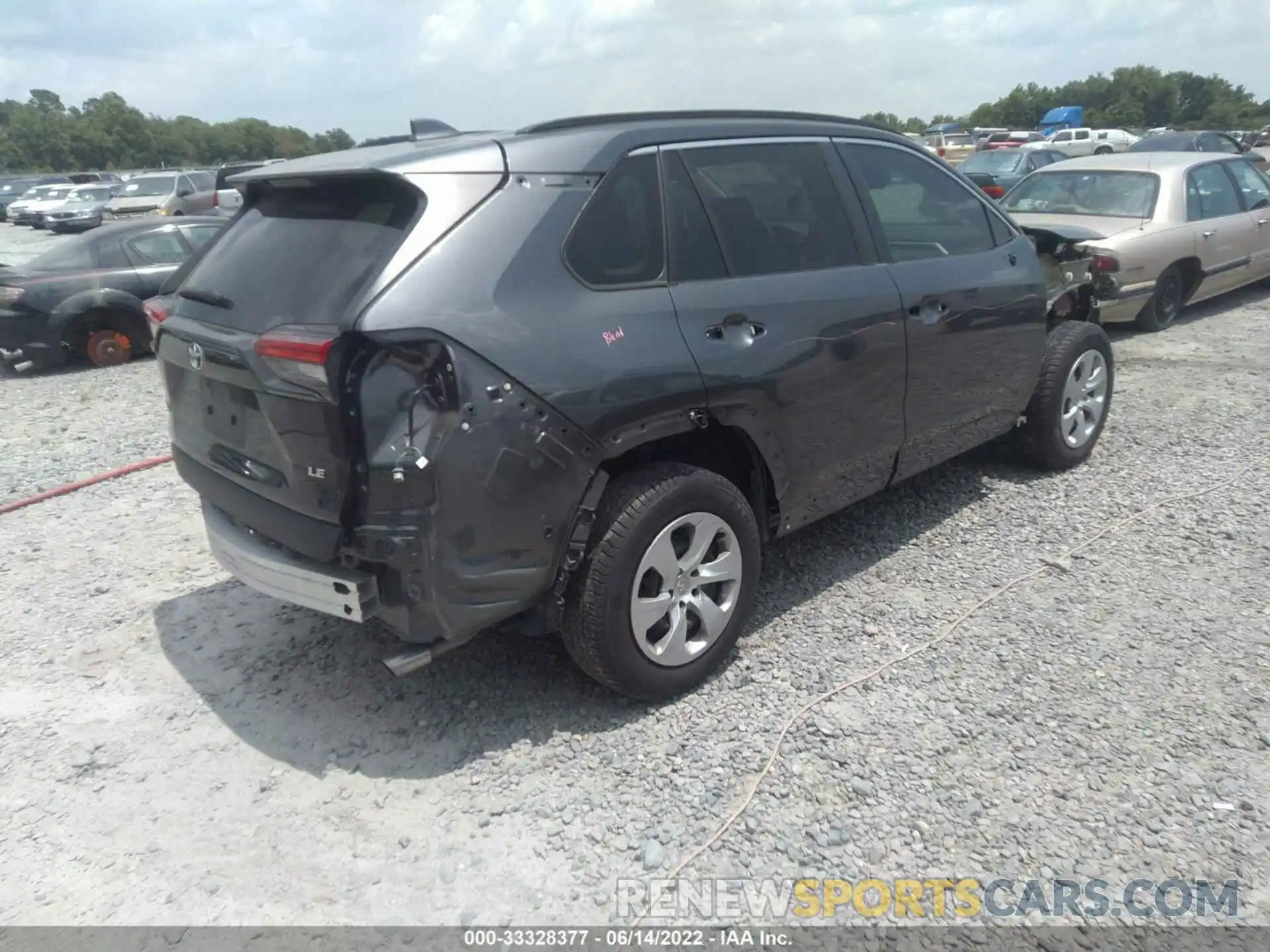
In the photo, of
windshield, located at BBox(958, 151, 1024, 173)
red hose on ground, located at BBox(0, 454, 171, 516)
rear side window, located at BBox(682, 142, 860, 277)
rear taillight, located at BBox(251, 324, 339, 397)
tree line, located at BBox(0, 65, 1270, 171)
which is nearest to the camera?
rear taillight, located at BBox(251, 324, 339, 397)

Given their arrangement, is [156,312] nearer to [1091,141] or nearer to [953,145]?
[953,145]

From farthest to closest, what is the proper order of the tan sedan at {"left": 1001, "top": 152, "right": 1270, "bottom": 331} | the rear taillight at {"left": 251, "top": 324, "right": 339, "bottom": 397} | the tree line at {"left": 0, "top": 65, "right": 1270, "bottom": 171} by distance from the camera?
the tree line at {"left": 0, "top": 65, "right": 1270, "bottom": 171} → the tan sedan at {"left": 1001, "top": 152, "right": 1270, "bottom": 331} → the rear taillight at {"left": 251, "top": 324, "right": 339, "bottom": 397}

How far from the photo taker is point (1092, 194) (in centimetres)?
914

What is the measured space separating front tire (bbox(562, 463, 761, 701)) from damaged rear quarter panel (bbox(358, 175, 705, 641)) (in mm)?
164

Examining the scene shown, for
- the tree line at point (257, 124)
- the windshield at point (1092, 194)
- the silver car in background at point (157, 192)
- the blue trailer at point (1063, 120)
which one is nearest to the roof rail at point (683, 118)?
the windshield at point (1092, 194)

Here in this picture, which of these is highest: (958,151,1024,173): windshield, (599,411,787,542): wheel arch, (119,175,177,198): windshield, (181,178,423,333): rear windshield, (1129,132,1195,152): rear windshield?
(1129,132,1195,152): rear windshield

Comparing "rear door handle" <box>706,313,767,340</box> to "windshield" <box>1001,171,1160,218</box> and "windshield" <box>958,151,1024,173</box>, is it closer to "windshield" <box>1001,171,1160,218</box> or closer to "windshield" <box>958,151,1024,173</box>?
Result: "windshield" <box>1001,171,1160,218</box>

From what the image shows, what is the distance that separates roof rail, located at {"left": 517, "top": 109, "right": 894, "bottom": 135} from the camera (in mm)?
3299

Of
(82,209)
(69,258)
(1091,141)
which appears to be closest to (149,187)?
(82,209)

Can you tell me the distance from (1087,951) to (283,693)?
2.75m

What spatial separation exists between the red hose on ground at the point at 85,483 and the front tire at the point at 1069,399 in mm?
5299

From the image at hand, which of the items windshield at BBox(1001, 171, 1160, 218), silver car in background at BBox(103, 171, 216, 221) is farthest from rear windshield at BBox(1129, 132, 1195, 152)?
silver car in background at BBox(103, 171, 216, 221)

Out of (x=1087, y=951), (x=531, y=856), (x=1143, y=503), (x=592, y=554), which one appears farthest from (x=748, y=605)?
(x=1143, y=503)

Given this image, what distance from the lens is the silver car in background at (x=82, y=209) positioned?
28.1 m
